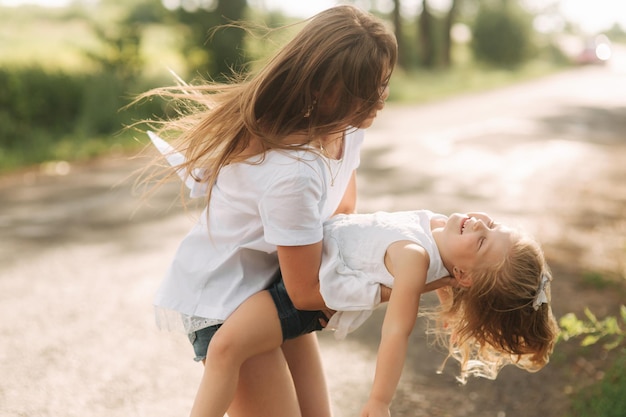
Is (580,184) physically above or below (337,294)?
below

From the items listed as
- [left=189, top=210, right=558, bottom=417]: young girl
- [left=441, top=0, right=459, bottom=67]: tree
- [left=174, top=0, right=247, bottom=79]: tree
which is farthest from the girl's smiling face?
[left=441, top=0, right=459, bottom=67]: tree

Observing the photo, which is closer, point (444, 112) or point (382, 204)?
point (382, 204)

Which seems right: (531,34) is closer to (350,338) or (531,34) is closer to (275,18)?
(275,18)

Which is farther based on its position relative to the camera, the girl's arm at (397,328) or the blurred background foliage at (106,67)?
the blurred background foliage at (106,67)

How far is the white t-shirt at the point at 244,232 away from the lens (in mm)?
1966

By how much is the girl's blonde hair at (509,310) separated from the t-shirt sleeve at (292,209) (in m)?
0.53

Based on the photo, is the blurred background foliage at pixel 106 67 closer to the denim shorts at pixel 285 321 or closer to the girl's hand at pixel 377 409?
the denim shorts at pixel 285 321

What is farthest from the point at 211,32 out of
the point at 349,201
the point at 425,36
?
the point at 425,36

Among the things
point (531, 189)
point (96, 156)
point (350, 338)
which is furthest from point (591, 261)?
point (96, 156)

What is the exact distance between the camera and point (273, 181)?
1.97 meters

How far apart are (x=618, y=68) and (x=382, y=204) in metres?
31.0

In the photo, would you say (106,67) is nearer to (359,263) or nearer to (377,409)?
(359,263)

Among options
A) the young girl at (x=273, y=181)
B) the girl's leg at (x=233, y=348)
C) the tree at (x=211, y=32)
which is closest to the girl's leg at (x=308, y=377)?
the young girl at (x=273, y=181)

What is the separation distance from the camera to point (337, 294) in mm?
2049
